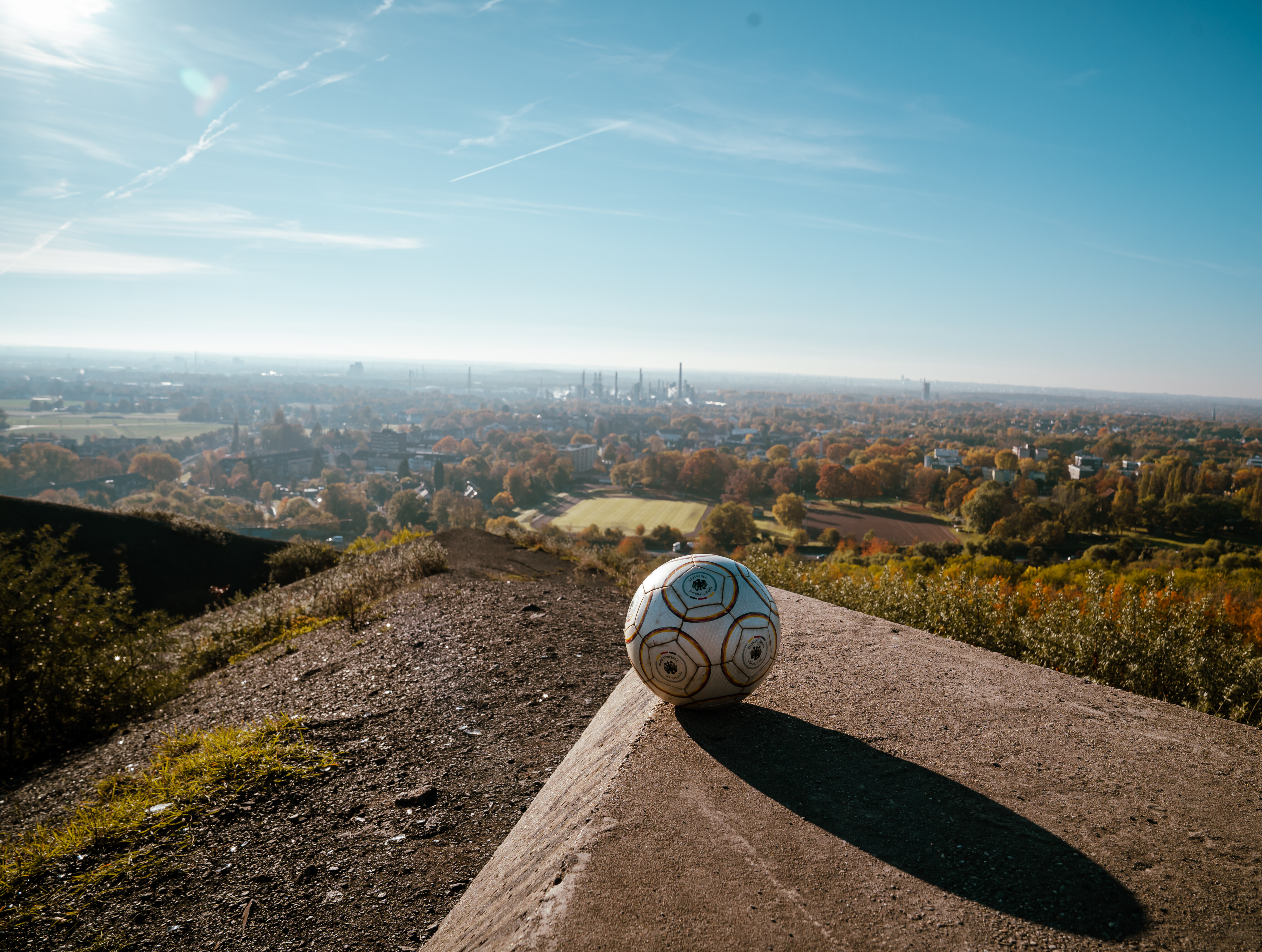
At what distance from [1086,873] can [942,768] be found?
1022mm

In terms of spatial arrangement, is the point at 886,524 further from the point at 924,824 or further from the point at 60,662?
the point at 60,662

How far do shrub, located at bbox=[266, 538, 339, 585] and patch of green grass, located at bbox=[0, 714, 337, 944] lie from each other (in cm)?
1278

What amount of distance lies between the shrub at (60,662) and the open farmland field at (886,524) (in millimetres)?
30298

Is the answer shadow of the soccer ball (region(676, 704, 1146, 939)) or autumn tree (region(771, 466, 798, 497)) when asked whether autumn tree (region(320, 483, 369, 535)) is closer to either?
autumn tree (region(771, 466, 798, 497))

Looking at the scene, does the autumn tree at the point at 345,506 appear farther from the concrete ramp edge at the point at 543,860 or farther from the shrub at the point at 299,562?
the concrete ramp edge at the point at 543,860

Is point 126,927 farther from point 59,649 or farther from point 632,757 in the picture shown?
point 59,649

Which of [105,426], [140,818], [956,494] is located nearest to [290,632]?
[140,818]

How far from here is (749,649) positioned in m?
4.71

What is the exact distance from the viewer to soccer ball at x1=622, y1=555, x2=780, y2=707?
183 inches

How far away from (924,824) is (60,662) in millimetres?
8931

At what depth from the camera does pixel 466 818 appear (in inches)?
184

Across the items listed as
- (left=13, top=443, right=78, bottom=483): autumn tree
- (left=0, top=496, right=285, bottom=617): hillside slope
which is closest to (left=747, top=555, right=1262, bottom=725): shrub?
(left=0, top=496, right=285, bottom=617): hillside slope

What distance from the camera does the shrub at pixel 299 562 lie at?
18.3 m

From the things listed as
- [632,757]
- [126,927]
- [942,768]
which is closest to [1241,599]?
[942,768]
